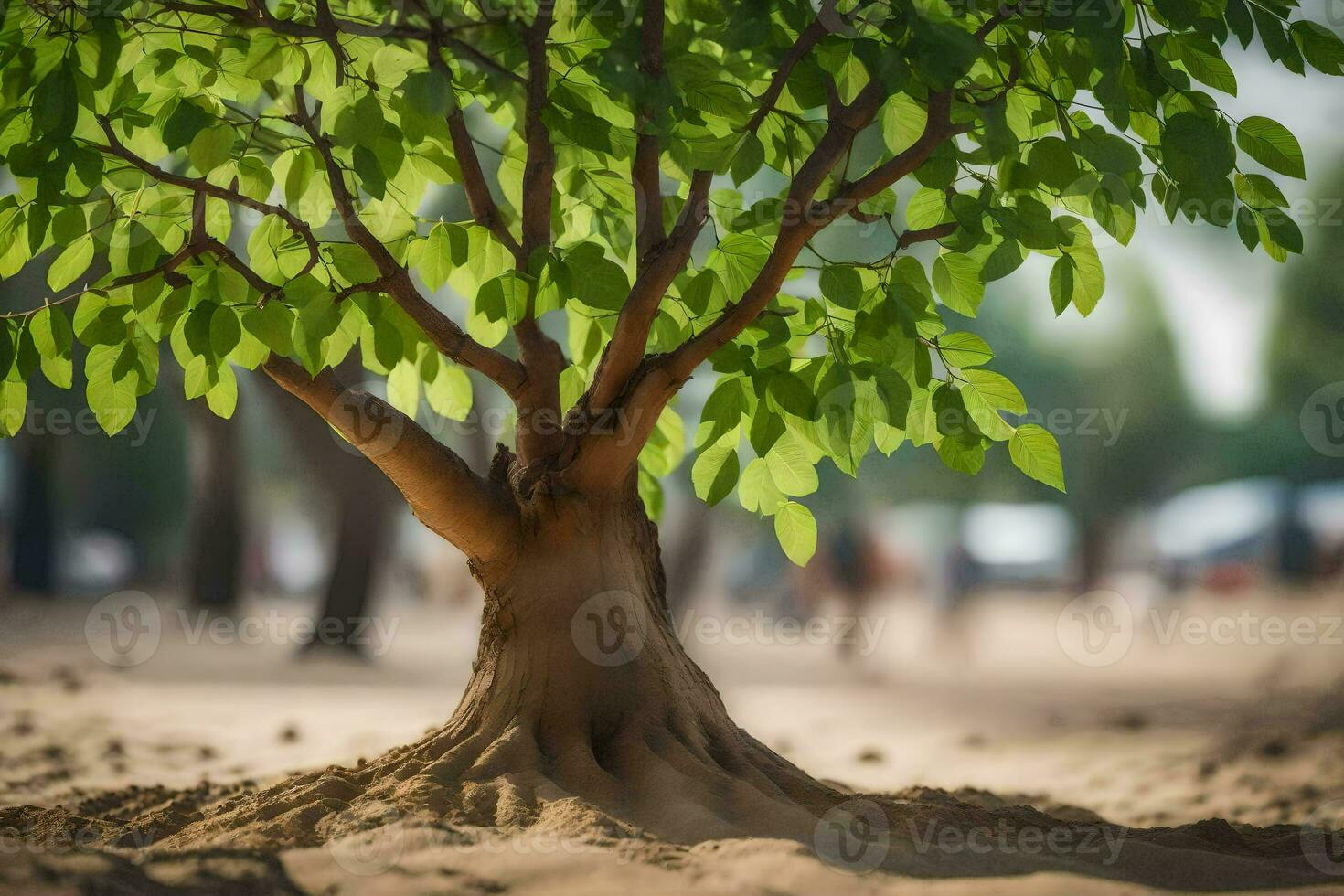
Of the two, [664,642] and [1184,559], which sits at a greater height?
[1184,559]

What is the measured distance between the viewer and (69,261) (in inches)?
131

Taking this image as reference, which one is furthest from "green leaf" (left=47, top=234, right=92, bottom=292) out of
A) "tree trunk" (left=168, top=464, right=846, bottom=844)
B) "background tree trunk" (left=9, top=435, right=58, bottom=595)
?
"background tree trunk" (left=9, top=435, right=58, bottom=595)

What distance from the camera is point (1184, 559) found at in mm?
24906

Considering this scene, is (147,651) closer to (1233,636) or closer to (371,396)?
(371,396)

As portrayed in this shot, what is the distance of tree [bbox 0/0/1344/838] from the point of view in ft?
9.14

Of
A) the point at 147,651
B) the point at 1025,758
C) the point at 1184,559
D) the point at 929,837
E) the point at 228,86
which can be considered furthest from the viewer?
the point at 1184,559

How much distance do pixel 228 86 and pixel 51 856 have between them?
2.14 metres

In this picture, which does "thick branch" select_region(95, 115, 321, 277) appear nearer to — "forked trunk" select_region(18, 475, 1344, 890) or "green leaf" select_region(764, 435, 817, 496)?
"forked trunk" select_region(18, 475, 1344, 890)

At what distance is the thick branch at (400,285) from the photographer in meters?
3.18

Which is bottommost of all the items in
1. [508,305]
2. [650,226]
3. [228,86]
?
[508,305]

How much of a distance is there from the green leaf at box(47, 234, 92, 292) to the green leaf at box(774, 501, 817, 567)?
2205mm

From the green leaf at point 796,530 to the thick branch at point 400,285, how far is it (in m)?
1.01

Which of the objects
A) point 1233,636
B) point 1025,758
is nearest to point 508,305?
point 1025,758

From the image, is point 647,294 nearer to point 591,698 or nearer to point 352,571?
point 591,698
